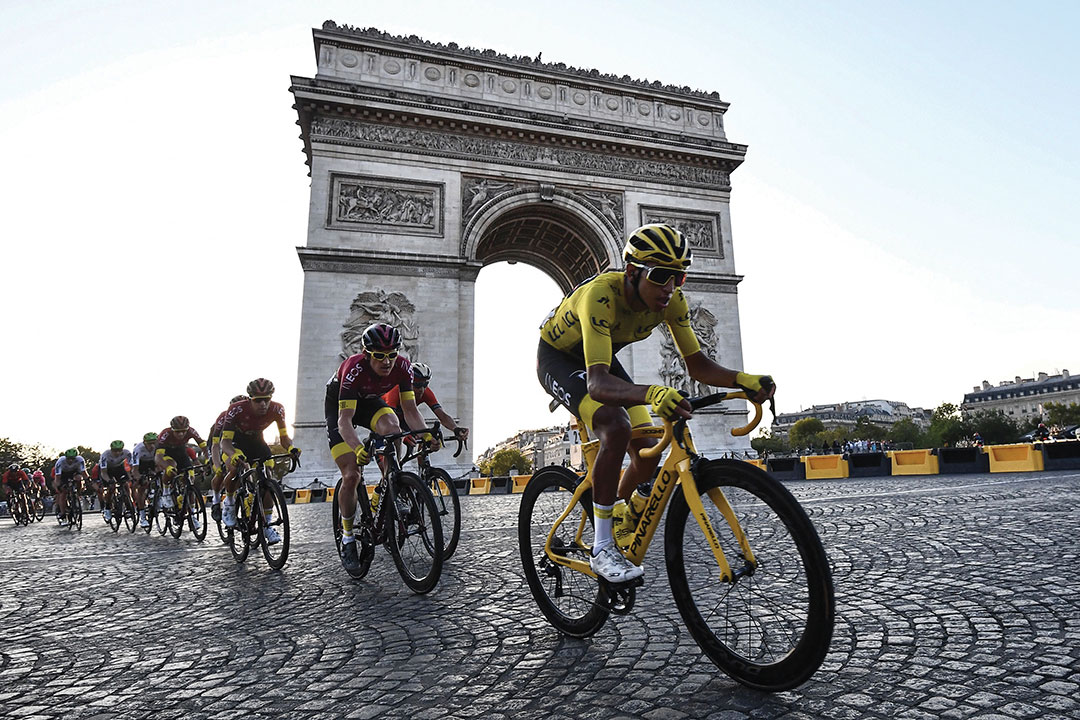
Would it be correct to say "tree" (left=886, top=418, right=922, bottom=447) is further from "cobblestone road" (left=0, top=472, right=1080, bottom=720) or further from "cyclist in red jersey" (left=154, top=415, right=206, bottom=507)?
"cobblestone road" (left=0, top=472, right=1080, bottom=720)

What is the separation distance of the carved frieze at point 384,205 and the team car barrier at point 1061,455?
1830 cm

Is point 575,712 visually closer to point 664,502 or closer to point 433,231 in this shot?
point 664,502

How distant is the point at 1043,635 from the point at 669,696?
1551 mm

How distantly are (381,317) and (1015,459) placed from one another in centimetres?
1783

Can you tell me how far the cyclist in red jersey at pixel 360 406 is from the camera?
460cm

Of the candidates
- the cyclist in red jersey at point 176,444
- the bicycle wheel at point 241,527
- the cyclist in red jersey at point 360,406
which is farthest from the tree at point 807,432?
the cyclist in red jersey at point 360,406

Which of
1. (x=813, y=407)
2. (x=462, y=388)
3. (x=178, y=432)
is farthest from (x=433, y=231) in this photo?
(x=813, y=407)

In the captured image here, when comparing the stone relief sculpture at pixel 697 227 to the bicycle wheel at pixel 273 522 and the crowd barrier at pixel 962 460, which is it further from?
the bicycle wheel at pixel 273 522

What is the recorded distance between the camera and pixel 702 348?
23859 millimetres

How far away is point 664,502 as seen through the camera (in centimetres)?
244

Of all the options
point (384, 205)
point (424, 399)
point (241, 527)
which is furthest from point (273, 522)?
point (384, 205)

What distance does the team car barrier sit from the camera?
1455 centimetres

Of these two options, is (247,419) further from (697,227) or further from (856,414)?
(856,414)

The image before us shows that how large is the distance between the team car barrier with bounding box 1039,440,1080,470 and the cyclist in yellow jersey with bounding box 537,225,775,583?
16265 millimetres
